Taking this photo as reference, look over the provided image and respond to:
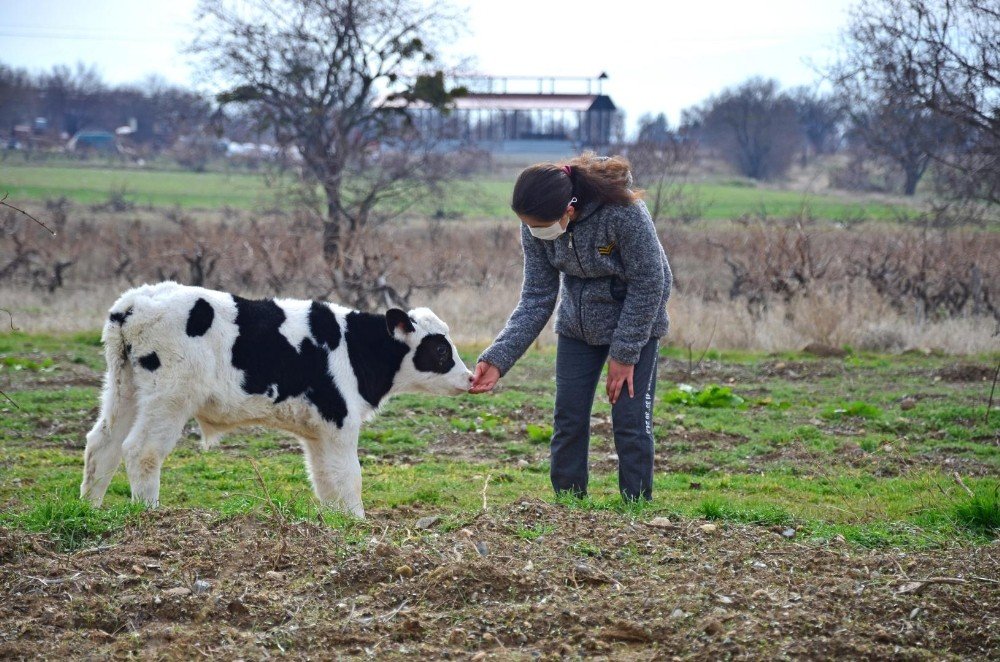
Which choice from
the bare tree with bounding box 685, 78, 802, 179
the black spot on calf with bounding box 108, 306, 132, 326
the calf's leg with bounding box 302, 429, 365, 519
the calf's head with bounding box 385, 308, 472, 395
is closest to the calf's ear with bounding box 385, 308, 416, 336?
the calf's head with bounding box 385, 308, 472, 395

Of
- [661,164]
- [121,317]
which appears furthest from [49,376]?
[661,164]

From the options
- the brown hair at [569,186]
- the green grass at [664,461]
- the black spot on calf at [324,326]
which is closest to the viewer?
the brown hair at [569,186]

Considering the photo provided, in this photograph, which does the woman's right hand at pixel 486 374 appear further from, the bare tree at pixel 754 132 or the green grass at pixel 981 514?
the bare tree at pixel 754 132

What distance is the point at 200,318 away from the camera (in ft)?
24.2

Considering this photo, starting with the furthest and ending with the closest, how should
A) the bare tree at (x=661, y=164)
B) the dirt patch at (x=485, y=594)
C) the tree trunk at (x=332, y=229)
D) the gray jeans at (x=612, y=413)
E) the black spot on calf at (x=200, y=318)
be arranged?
the bare tree at (x=661, y=164), the tree trunk at (x=332, y=229), the black spot on calf at (x=200, y=318), the gray jeans at (x=612, y=413), the dirt patch at (x=485, y=594)

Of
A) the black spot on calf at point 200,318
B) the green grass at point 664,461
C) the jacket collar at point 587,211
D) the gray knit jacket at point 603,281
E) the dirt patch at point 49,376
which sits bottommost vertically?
the dirt patch at point 49,376

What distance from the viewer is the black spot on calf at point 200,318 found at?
24.1ft

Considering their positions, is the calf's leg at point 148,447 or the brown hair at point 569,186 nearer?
the brown hair at point 569,186

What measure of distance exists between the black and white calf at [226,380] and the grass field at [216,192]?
27.0m

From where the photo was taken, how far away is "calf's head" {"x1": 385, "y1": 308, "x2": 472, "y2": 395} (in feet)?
27.7

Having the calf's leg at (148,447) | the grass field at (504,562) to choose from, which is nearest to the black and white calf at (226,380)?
the calf's leg at (148,447)

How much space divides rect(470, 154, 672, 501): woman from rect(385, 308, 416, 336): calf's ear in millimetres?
1469

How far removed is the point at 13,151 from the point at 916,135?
53.2 m

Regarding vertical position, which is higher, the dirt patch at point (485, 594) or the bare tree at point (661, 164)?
the bare tree at point (661, 164)
